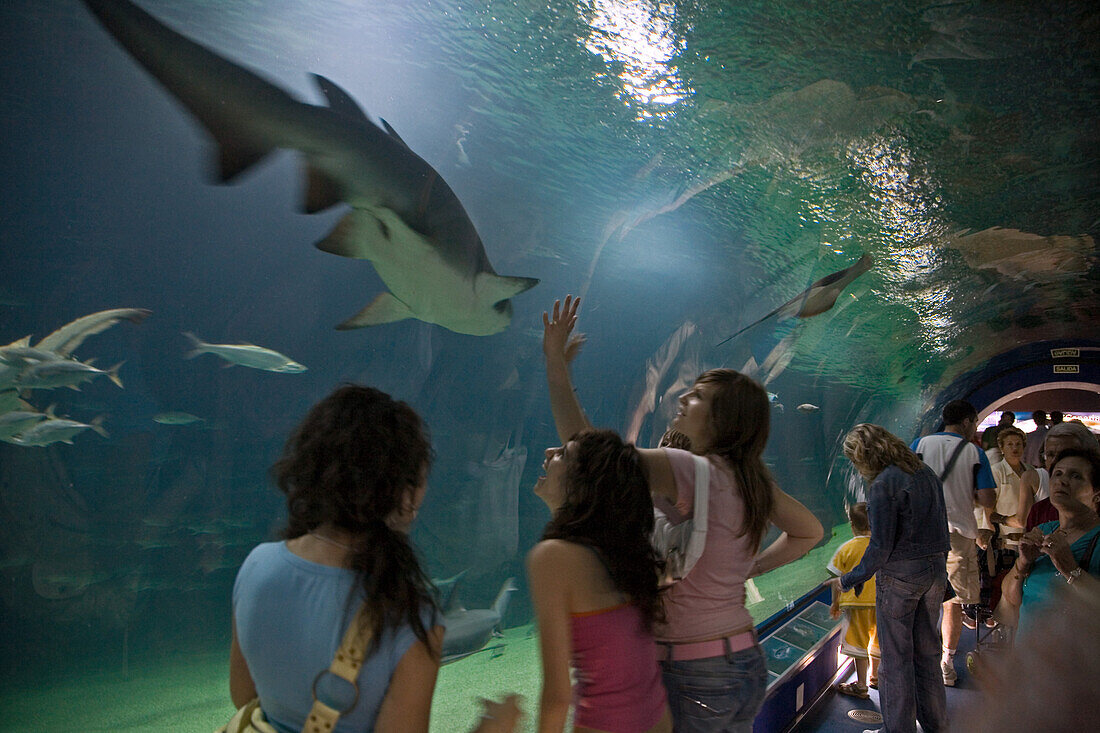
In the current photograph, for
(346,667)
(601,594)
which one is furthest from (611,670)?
(346,667)

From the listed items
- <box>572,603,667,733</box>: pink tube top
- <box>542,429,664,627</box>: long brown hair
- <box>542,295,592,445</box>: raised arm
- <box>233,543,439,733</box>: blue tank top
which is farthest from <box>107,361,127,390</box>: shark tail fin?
<box>572,603,667,733</box>: pink tube top

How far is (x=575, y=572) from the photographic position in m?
1.42

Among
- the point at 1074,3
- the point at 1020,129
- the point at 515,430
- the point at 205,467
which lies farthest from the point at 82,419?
the point at 1020,129

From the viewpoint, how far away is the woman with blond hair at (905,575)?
3.12 meters

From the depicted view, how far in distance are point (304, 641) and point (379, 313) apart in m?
2.52

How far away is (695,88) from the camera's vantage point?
155 inches

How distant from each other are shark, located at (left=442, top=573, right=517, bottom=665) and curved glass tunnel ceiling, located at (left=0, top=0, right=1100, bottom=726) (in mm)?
1411

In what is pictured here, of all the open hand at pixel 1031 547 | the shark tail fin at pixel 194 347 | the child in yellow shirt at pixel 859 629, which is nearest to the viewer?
the open hand at pixel 1031 547

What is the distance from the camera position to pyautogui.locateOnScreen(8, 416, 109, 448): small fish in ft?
9.50

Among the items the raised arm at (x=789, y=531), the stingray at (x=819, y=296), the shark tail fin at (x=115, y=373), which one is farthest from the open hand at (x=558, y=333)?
the stingray at (x=819, y=296)

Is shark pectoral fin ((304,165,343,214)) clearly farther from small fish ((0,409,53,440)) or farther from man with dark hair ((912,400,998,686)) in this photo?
man with dark hair ((912,400,998,686))

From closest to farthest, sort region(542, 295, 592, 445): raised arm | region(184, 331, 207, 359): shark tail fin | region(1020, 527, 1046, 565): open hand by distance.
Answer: region(1020, 527, 1046, 565): open hand → region(542, 295, 592, 445): raised arm → region(184, 331, 207, 359): shark tail fin

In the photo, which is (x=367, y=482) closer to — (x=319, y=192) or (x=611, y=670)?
(x=611, y=670)

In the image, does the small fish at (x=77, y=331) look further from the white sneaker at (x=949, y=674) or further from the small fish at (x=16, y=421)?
the white sneaker at (x=949, y=674)
